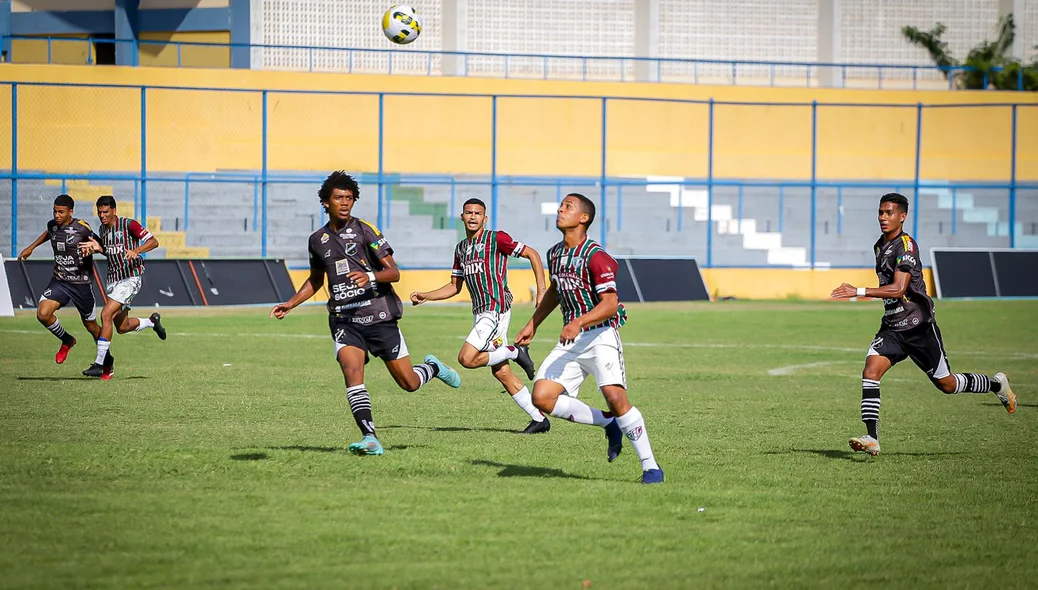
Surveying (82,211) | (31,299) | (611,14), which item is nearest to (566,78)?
(611,14)

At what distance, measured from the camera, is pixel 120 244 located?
15.3m

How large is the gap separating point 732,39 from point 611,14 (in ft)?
14.9

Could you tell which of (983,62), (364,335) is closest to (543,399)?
(364,335)

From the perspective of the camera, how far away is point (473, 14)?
44.1 metres

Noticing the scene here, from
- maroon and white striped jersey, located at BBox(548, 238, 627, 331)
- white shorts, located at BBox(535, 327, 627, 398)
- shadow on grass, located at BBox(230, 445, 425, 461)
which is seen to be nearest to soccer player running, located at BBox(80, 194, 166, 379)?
shadow on grass, located at BBox(230, 445, 425, 461)

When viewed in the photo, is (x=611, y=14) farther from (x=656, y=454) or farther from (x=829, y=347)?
(x=656, y=454)

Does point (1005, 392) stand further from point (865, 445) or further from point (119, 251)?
point (119, 251)

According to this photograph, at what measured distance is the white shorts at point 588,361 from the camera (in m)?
8.29

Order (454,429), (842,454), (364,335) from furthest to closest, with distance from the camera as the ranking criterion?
1. (454,429)
2. (842,454)
3. (364,335)

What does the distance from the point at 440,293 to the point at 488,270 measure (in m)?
0.67

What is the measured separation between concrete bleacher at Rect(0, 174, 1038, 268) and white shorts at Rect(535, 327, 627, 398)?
77.8 feet

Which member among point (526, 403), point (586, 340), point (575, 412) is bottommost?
point (526, 403)

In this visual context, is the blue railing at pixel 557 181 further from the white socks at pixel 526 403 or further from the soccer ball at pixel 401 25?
the white socks at pixel 526 403

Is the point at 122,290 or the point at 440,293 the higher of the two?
the point at 440,293
